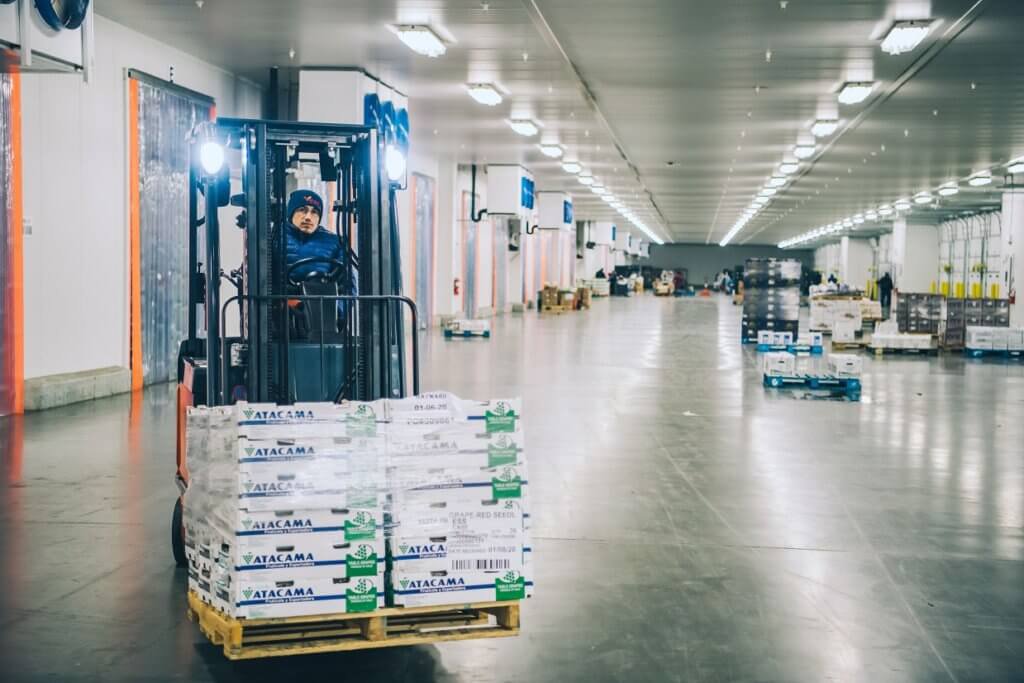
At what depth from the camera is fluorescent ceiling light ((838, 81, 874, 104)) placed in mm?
16641

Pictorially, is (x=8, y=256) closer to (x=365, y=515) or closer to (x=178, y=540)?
(x=178, y=540)

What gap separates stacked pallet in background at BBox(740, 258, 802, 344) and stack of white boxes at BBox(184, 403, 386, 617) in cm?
2047

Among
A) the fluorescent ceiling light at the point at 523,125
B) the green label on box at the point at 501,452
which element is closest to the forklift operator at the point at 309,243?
the green label on box at the point at 501,452

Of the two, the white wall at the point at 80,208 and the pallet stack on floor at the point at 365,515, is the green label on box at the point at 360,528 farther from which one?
the white wall at the point at 80,208

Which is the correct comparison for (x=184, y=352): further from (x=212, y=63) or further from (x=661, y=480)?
(x=212, y=63)

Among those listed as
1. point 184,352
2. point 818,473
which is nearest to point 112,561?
point 184,352

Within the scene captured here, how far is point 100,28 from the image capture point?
12984 millimetres

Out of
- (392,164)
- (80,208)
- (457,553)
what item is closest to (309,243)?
(392,164)

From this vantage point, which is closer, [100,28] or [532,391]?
[100,28]

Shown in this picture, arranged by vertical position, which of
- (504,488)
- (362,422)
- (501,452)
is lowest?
(504,488)

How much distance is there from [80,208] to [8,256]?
1567mm

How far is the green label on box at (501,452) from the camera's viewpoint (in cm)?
445

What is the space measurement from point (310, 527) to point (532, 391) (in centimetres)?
1054

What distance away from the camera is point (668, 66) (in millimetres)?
15758
